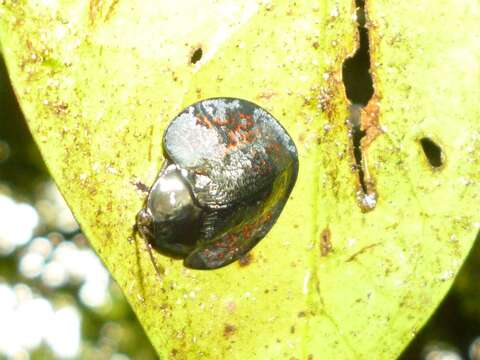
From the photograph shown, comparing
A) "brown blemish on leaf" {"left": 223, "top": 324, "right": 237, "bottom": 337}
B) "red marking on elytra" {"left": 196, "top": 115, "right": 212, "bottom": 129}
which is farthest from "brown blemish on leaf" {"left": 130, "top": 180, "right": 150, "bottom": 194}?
"brown blemish on leaf" {"left": 223, "top": 324, "right": 237, "bottom": 337}

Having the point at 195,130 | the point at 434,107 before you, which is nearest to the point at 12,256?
the point at 195,130

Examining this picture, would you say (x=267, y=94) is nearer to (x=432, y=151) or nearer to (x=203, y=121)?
(x=203, y=121)

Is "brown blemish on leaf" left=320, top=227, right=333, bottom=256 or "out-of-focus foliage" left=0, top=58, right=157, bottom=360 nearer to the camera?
"brown blemish on leaf" left=320, top=227, right=333, bottom=256

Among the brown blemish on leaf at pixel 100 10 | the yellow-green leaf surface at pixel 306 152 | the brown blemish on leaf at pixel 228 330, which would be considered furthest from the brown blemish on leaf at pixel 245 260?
the brown blemish on leaf at pixel 100 10

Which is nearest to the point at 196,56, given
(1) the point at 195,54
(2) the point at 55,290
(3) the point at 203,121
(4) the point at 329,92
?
(1) the point at 195,54

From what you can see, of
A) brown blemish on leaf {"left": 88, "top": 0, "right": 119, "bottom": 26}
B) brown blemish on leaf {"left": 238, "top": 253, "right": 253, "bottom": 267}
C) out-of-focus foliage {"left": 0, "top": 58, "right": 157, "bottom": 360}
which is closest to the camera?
brown blemish on leaf {"left": 88, "top": 0, "right": 119, "bottom": 26}

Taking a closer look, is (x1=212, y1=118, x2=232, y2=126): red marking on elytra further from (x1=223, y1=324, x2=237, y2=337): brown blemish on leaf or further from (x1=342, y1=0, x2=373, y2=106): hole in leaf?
(x1=223, y1=324, x2=237, y2=337): brown blemish on leaf

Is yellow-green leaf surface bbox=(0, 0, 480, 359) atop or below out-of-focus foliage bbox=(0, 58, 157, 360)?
atop
